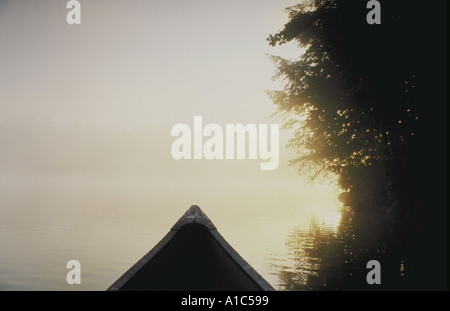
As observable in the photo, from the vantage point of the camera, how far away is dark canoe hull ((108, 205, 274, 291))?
642 centimetres

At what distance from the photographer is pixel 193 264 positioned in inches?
268

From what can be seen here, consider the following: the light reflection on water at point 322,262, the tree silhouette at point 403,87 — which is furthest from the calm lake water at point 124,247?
the tree silhouette at point 403,87

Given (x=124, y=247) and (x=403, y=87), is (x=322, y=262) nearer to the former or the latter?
(x=403, y=87)

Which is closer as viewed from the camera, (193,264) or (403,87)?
(193,264)

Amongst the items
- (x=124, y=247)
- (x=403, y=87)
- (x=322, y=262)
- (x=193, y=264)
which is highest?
(x=403, y=87)

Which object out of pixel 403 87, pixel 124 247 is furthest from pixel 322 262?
pixel 124 247

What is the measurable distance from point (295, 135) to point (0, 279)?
25.8 meters

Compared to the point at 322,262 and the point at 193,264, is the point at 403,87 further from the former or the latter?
the point at 193,264

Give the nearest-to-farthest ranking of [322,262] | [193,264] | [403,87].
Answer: [193,264], [322,262], [403,87]

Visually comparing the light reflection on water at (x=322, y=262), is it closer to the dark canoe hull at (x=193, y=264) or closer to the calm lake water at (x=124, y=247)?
the calm lake water at (x=124, y=247)

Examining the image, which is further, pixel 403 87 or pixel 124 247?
pixel 124 247

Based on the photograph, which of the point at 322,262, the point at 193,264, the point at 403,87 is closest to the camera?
the point at 193,264

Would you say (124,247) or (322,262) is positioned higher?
(124,247)

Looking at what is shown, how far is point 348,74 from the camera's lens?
15469 mm
